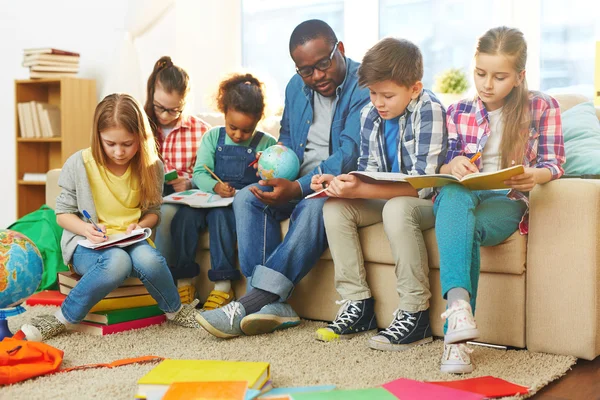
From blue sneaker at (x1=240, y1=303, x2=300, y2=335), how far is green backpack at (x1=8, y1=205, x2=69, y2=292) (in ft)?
3.68

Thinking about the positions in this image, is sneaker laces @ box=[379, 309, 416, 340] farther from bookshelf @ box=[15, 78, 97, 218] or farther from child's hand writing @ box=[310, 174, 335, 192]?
bookshelf @ box=[15, 78, 97, 218]

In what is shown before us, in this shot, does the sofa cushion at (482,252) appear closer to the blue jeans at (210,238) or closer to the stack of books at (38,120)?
the blue jeans at (210,238)

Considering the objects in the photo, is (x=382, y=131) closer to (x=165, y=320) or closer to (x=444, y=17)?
(x=165, y=320)

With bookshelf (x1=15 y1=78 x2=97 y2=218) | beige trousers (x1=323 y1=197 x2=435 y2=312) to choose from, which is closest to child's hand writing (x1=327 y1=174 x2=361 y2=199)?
beige trousers (x1=323 y1=197 x2=435 y2=312)

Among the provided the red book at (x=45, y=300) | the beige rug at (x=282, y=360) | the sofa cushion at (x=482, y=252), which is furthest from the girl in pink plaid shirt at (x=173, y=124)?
the beige rug at (x=282, y=360)

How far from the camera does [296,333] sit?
2154 millimetres

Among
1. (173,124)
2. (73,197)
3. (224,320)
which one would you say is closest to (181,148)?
(173,124)

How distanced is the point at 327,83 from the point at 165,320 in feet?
3.12

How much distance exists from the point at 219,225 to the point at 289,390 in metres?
1.00

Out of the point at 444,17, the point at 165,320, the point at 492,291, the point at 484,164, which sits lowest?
the point at 165,320

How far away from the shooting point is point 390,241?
6.58 feet

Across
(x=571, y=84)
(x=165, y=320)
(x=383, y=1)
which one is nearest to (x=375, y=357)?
(x=165, y=320)

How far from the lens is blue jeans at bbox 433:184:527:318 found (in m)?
1.78

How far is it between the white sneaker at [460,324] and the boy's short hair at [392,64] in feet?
2.26
